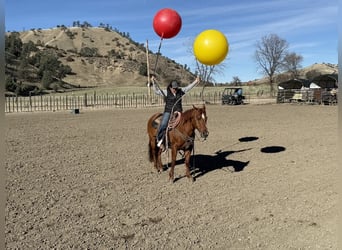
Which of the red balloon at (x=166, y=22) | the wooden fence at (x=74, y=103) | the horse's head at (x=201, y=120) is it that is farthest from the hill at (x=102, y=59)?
the horse's head at (x=201, y=120)

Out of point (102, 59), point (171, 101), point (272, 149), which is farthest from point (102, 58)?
point (171, 101)

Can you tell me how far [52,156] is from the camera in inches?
453

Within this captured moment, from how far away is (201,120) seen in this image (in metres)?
7.87

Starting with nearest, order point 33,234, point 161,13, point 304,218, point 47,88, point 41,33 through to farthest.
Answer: point 33,234 → point 304,218 → point 161,13 → point 47,88 → point 41,33

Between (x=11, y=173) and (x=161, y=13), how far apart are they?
195 inches

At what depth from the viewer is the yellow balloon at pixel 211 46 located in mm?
7504

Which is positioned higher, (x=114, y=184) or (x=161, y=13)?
(x=161, y=13)

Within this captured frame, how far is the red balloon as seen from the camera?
26.2 ft

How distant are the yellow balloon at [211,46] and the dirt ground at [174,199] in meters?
2.49

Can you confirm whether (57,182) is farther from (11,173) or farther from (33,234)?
(33,234)

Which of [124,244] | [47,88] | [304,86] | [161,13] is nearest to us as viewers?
[124,244]

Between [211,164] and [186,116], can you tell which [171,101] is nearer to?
[186,116]

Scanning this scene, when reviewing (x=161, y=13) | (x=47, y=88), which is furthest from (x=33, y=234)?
(x=47, y=88)

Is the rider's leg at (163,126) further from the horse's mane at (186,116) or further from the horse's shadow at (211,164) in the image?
the horse's shadow at (211,164)
